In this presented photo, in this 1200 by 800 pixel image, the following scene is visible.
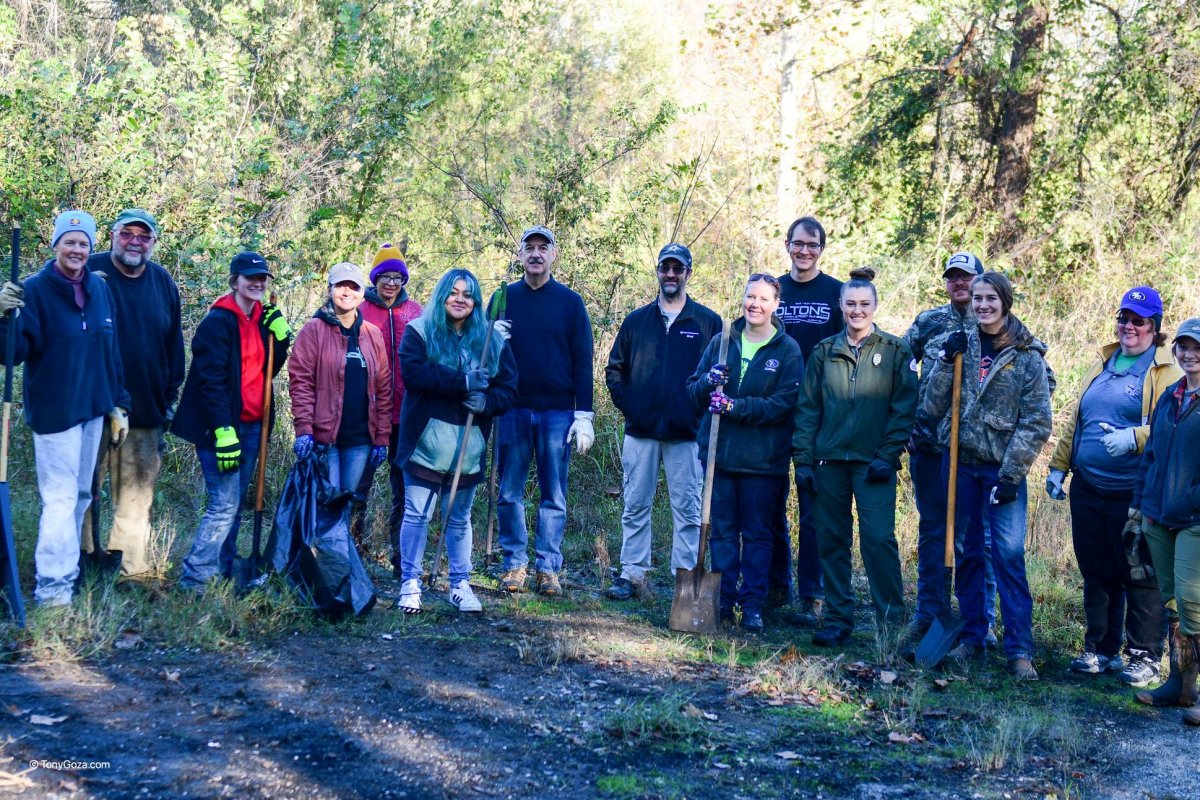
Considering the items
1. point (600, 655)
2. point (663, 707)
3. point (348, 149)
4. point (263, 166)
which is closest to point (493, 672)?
point (600, 655)

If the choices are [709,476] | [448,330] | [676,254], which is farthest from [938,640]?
[448,330]

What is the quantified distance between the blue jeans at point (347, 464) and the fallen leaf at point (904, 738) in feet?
11.5

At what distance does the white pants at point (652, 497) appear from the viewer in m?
7.53

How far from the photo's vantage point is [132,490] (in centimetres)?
685

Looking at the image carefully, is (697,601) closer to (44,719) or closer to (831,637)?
(831,637)

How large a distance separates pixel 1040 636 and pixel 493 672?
3.67 m

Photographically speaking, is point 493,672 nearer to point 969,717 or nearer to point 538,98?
point 969,717

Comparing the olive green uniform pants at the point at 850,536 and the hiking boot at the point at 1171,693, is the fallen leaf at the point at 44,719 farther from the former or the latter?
the hiking boot at the point at 1171,693

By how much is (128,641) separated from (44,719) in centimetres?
116

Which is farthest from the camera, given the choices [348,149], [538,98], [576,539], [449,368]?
[538,98]

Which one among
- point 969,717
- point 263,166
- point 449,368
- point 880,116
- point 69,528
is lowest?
point 969,717

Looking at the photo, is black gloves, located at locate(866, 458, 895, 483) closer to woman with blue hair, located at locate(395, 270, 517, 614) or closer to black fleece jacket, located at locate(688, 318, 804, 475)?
black fleece jacket, located at locate(688, 318, 804, 475)

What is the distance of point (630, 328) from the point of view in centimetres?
770

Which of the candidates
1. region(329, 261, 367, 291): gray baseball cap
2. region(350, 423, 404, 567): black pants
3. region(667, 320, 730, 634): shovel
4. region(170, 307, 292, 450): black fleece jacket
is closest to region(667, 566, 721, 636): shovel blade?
region(667, 320, 730, 634): shovel
